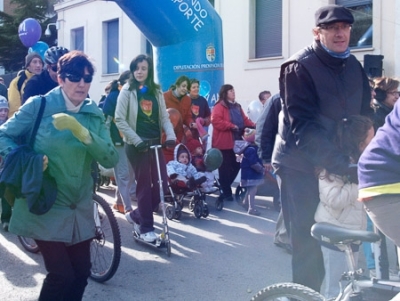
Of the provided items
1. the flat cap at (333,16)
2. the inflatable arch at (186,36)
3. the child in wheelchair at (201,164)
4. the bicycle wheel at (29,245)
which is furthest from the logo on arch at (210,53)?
the flat cap at (333,16)

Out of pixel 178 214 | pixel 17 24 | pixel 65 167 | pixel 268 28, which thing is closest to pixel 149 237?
pixel 178 214

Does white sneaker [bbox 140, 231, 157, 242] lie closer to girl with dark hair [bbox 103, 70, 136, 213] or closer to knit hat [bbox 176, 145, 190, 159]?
girl with dark hair [bbox 103, 70, 136, 213]

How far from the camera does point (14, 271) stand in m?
5.61

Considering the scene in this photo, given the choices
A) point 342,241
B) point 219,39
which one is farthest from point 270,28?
point 342,241

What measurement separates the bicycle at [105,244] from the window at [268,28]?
1042 centimetres

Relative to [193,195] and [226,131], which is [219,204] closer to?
[193,195]

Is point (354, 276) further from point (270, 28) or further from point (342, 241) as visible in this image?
point (270, 28)

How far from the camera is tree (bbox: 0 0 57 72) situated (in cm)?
3338

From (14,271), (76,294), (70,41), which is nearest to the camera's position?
(76,294)

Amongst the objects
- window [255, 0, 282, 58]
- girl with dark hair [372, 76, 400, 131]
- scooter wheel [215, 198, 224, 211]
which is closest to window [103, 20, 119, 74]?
window [255, 0, 282, 58]

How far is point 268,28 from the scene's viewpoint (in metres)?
15.2

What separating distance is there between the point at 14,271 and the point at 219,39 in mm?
6591

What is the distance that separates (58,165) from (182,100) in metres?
5.89

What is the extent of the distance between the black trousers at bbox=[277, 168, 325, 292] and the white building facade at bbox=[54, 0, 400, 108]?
31.3ft
